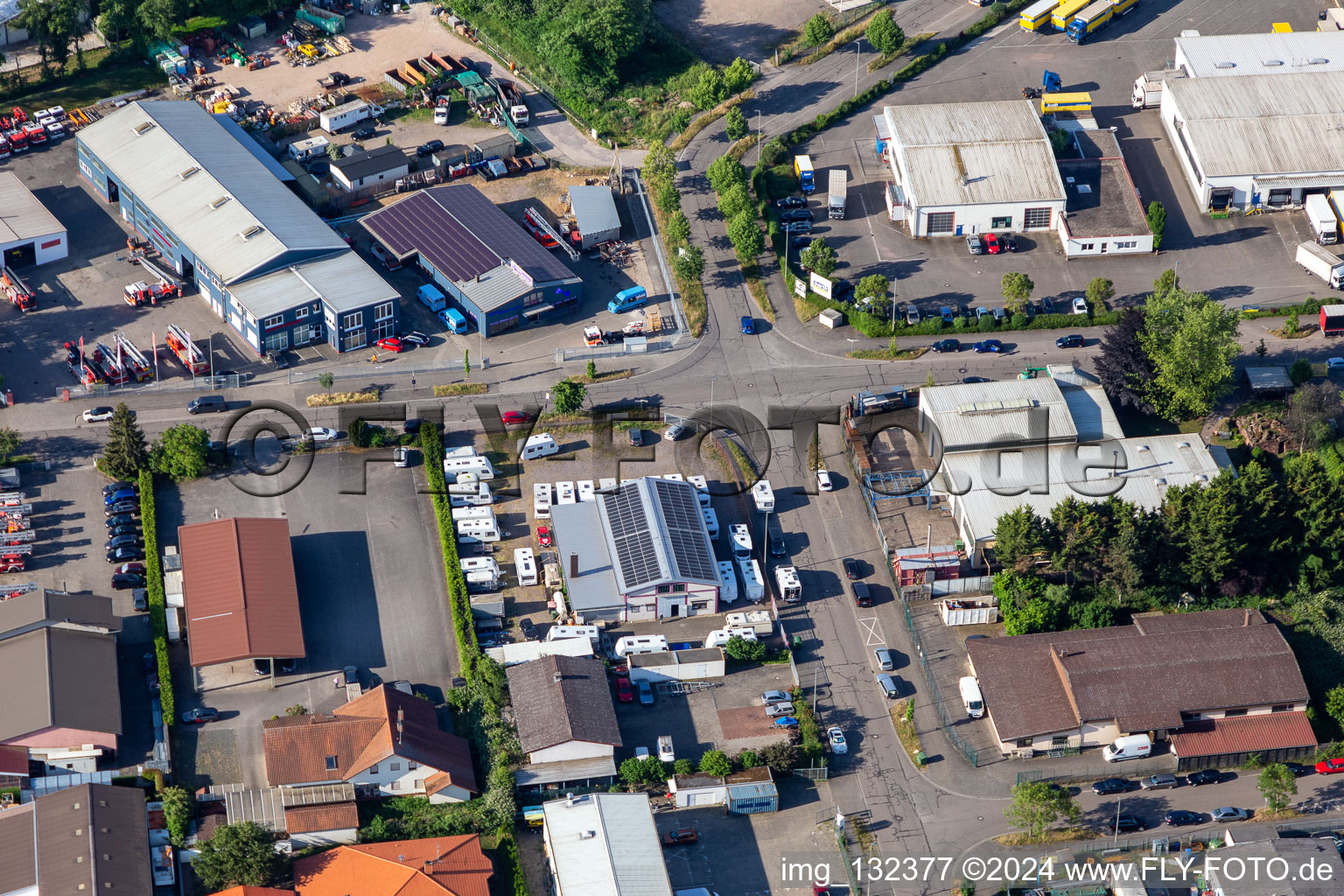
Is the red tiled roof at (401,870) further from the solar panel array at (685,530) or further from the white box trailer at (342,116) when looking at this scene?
the white box trailer at (342,116)

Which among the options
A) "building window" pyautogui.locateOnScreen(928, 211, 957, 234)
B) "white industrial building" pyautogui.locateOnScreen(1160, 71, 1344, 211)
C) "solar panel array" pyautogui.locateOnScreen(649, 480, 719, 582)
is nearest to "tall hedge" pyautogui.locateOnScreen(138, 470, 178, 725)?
"solar panel array" pyautogui.locateOnScreen(649, 480, 719, 582)

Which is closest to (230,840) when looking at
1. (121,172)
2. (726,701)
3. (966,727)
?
(726,701)

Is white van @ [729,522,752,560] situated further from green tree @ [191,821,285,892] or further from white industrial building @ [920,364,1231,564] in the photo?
green tree @ [191,821,285,892]

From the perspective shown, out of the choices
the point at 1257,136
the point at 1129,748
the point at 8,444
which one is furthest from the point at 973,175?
the point at 8,444

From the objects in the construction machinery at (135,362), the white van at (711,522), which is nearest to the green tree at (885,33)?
the white van at (711,522)

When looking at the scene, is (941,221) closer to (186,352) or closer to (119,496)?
(186,352)
